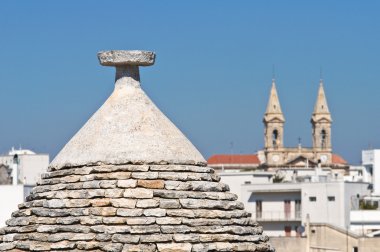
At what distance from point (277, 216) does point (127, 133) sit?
60.4m

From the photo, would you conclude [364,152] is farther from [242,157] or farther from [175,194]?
[242,157]

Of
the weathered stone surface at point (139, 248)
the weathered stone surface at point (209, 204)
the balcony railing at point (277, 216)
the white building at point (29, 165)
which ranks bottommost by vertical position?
the weathered stone surface at point (139, 248)

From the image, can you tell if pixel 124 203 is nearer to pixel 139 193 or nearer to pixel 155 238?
pixel 139 193

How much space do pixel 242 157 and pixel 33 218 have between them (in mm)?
179178

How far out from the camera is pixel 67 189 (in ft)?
43.9

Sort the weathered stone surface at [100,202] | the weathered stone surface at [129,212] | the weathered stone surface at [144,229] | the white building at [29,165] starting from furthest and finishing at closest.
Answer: the white building at [29,165]
the weathered stone surface at [100,202]
the weathered stone surface at [129,212]
the weathered stone surface at [144,229]

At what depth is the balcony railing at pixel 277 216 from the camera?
72.4 m

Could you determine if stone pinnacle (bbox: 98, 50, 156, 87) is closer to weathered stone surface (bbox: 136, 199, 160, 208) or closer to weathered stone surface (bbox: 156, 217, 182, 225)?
weathered stone surface (bbox: 136, 199, 160, 208)

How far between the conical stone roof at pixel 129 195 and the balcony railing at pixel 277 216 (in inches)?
2289

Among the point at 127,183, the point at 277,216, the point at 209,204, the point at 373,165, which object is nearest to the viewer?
the point at 127,183

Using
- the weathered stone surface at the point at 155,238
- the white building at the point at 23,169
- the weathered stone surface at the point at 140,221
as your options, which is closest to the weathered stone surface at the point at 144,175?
the weathered stone surface at the point at 140,221

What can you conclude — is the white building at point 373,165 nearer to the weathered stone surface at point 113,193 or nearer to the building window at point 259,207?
the building window at point 259,207

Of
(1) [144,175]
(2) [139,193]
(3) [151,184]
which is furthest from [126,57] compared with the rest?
(2) [139,193]

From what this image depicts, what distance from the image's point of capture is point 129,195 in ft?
42.8
